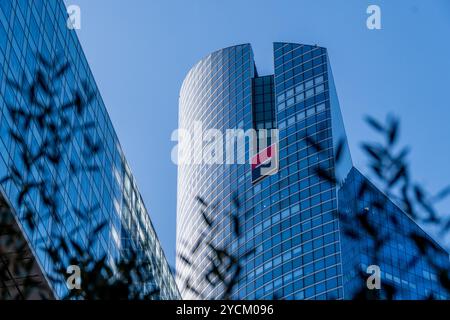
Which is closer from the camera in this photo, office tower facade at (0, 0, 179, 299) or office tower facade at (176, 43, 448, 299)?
office tower facade at (0, 0, 179, 299)

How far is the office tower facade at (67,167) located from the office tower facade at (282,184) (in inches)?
1800

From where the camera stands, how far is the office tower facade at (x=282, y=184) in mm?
126125

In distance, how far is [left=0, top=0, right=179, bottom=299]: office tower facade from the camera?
3953cm

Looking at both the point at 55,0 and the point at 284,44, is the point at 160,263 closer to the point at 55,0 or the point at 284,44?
the point at 55,0

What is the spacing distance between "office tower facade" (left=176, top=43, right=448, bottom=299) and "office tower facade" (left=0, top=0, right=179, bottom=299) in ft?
150

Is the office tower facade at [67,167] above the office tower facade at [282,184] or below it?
above

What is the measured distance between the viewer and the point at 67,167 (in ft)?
158

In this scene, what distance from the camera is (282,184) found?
13900 centimetres

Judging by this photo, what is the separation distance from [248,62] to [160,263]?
97.7 meters

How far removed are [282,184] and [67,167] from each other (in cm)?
9226

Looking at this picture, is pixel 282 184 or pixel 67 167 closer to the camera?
pixel 67 167

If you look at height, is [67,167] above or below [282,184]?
above

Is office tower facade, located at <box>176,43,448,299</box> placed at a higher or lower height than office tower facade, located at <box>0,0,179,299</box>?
lower
